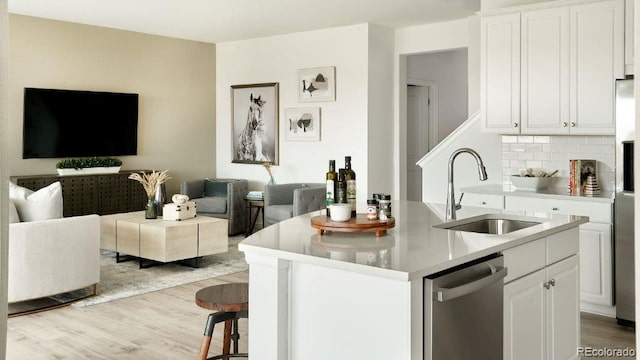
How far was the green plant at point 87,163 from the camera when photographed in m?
7.32

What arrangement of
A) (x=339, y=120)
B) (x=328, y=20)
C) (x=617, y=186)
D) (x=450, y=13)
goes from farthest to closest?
(x=339, y=120) < (x=328, y=20) < (x=450, y=13) < (x=617, y=186)

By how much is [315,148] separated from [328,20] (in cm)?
168

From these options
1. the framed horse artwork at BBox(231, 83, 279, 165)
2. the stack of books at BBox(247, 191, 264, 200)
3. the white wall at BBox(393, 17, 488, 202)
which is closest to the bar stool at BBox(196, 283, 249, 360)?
the white wall at BBox(393, 17, 488, 202)

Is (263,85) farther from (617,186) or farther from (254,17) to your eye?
(617,186)

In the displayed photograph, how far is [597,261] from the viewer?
4375mm

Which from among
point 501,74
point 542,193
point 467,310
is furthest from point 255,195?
point 467,310

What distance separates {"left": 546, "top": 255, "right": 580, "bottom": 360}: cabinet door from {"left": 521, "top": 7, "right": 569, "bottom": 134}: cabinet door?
1.90 meters

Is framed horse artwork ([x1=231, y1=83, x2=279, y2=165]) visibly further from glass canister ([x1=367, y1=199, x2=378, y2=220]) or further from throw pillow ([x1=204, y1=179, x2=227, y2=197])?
glass canister ([x1=367, y1=199, x2=378, y2=220])

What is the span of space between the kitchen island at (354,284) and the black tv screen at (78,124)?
17.5 ft

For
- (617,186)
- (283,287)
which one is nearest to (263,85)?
(617,186)

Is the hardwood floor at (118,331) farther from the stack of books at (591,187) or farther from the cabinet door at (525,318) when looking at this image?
the stack of books at (591,187)

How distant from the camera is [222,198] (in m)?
8.11

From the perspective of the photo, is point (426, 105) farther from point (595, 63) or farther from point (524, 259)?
point (524, 259)

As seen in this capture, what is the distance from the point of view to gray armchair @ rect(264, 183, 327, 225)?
6938mm
